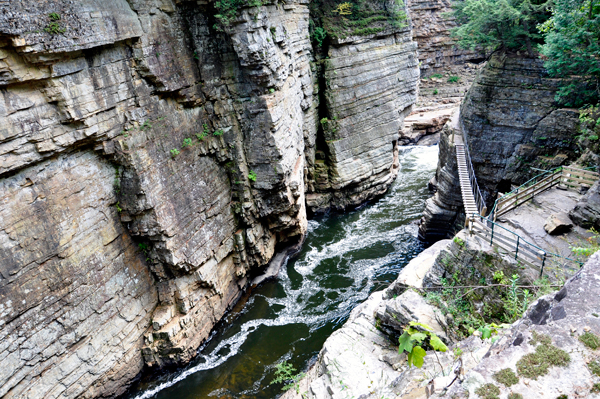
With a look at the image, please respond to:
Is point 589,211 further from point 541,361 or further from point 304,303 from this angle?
point 304,303

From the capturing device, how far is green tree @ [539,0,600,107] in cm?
1142

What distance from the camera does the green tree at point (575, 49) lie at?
1142 centimetres

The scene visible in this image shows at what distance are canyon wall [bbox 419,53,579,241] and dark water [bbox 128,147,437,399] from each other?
2620 mm

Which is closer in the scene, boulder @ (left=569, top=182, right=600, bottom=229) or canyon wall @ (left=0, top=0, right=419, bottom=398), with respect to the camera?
canyon wall @ (left=0, top=0, right=419, bottom=398)

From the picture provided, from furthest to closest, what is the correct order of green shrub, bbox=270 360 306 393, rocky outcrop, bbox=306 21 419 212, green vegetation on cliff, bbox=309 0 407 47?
1. rocky outcrop, bbox=306 21 419 212
2. green vegetation on cliff, bbox=309 0 407 47
3. green shrub, bbox=270 360 306 393

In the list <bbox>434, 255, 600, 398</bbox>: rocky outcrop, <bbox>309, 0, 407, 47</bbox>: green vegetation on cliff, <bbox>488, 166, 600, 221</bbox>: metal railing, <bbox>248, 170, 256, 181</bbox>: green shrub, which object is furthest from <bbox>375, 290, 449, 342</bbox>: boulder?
<bbox>309, 0, 407, 47</bbox>: green vegetation on cliff

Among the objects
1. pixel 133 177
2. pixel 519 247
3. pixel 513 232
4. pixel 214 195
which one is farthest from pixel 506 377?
pixel 214 195

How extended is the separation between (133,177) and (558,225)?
11.3m

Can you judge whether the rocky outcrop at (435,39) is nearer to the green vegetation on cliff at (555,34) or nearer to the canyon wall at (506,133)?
the green vegetation on cliff at (555,34)

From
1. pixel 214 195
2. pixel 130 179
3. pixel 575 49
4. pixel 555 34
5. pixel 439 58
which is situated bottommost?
pixel 214 195

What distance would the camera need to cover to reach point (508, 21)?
15570 millimetres

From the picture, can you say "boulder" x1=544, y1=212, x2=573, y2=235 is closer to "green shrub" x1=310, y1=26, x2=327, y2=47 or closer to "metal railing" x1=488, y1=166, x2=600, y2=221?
"metal railing" x1=488, y1=166, x2=600, y2=221

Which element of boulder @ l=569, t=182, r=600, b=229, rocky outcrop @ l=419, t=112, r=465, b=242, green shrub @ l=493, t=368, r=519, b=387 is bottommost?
rocky outcrop @ l=419, t=112, r=465, b=242

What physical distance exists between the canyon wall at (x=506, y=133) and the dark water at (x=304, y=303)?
262cm
